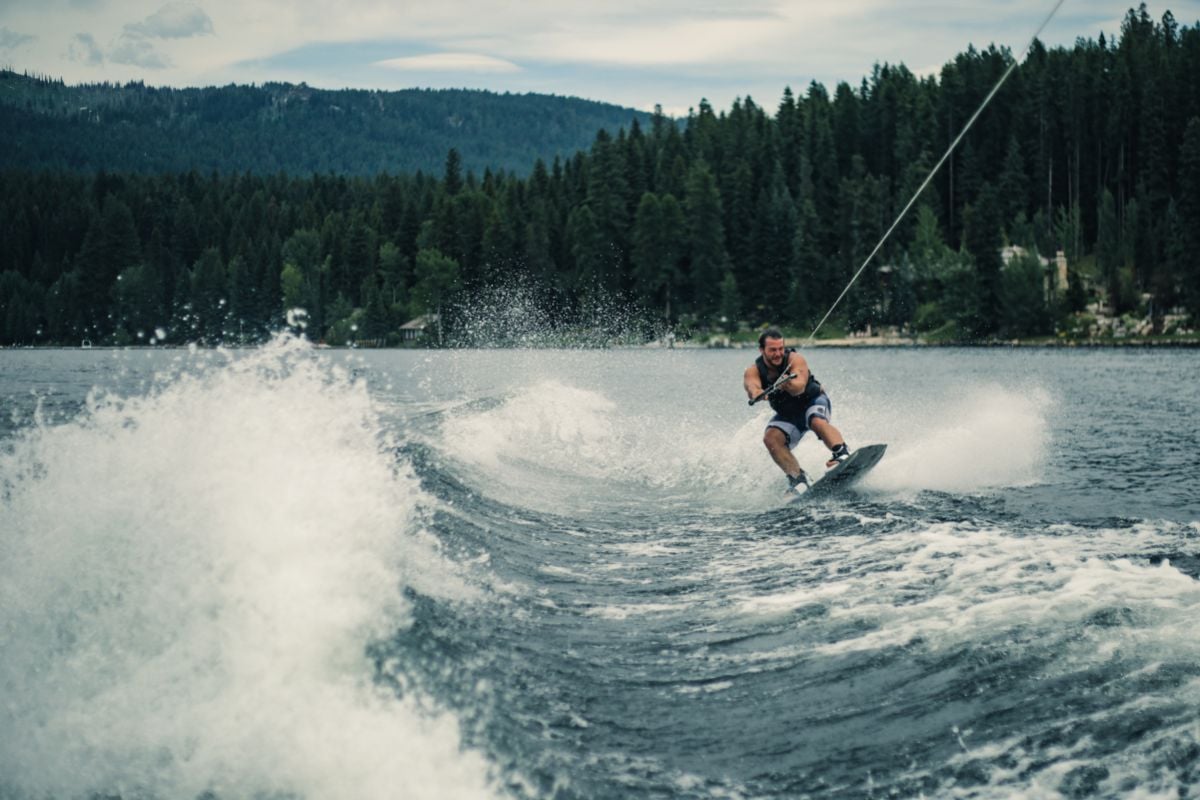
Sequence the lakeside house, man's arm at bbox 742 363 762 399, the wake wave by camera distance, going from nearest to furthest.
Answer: man's arm at bbox 742 363 762 399 → the wake wave → the lakeside house

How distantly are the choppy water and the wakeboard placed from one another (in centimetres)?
49

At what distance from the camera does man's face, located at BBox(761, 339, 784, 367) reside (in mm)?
13430

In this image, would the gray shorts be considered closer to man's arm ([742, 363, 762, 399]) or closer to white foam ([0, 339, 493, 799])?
man's arm ([742, 363, 762, 399])

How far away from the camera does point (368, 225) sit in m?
133

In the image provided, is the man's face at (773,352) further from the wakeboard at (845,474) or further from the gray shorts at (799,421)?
the wakeboard at (845,474)

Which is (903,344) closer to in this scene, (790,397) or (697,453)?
(697,453)

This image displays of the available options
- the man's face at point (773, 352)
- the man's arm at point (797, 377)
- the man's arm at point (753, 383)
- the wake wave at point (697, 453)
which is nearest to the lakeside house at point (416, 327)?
the wake wave at point (697, 453)

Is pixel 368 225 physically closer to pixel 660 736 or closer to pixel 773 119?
pixel 773 119

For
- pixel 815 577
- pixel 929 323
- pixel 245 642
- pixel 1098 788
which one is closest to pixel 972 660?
pixel 1098 788

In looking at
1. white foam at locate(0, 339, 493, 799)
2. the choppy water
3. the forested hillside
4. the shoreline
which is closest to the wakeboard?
the choppy water

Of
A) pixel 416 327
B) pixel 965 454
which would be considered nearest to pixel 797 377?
pixel 965 454

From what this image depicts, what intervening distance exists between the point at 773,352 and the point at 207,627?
8.63 metres

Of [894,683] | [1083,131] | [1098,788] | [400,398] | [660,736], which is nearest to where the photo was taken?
[1098,788]

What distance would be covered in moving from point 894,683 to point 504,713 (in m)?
1.99
